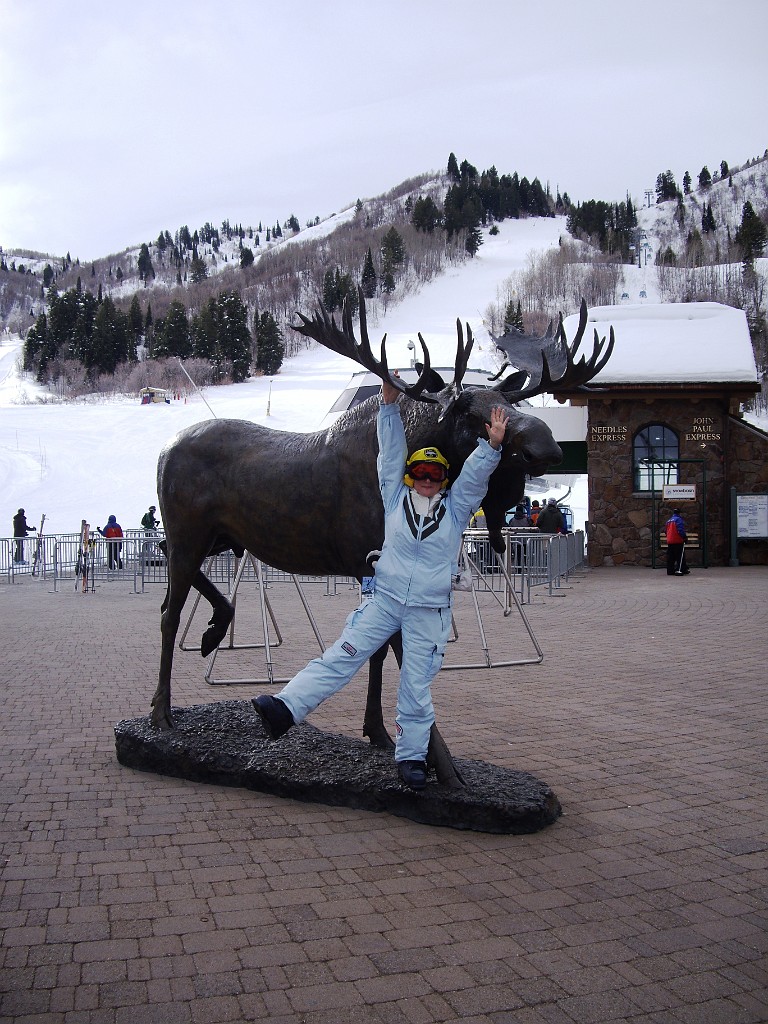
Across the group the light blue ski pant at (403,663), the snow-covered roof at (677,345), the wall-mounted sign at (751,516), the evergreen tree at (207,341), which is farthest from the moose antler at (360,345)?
the evergreen tree at (207,341)

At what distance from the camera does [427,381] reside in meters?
4.62

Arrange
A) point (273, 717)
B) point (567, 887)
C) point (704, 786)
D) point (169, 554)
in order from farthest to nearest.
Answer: point (169, 554) → point (704, 786) → point (273, 717) → point (567, 887)

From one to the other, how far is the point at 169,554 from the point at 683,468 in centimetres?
1682

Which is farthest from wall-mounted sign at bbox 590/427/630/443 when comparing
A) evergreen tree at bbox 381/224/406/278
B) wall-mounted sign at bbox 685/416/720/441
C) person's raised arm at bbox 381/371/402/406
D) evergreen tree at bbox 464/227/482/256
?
evergreen tree at bbox 464/227/482/256

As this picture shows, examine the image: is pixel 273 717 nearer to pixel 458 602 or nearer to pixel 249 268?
pixel 458 602

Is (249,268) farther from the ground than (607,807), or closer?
farther from the ground

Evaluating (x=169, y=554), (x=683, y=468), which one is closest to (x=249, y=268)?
(x=683, y=468)

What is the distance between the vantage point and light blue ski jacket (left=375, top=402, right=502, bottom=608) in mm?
4352

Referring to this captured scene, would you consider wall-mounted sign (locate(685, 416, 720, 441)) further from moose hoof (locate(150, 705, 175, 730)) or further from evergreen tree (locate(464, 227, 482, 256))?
evergreen tree (locate(464, 227, 482, 256))

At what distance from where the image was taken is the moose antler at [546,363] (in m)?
4.75

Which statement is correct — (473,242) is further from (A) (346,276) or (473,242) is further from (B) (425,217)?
(A) (346,276)

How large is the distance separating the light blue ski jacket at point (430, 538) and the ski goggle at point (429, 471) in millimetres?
90

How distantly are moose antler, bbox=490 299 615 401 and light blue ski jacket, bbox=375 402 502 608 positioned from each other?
1.71ft

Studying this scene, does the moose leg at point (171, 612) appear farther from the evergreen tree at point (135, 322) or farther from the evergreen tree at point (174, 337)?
the evergreen tree at point (135, 322)
